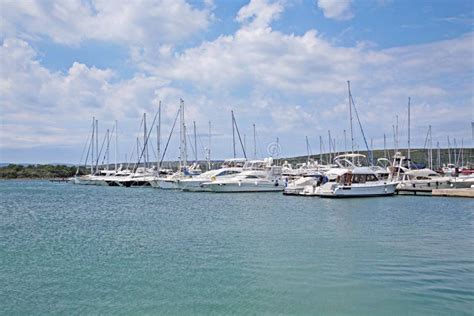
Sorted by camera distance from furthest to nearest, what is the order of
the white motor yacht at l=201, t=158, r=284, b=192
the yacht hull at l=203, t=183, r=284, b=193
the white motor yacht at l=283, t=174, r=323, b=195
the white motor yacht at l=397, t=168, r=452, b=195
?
the white motor yacht at l=201, t=158, r=284, b=192, the yacht hull at l=203, t=183, r=284, b=193, the white motor yacht at l=283, t=174, r=323, b=195, the white motor yacht at l=397, t=168, r=452, b=195

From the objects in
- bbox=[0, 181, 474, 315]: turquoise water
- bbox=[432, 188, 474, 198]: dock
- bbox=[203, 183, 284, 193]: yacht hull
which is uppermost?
bbox=[203, 183, 284, 193]: yacht hull

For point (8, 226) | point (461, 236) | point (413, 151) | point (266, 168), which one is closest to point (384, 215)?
point (461, 236)

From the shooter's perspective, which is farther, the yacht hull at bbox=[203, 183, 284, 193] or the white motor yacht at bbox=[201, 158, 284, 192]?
the white motor yacht at bbox=[201, 158, 284, 192]

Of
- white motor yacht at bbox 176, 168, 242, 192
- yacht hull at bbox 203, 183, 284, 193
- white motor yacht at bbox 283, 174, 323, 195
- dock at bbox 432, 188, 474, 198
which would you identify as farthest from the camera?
white motor yacht at bbox 176, 168, 242, 192

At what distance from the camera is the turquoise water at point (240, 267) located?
543 inches

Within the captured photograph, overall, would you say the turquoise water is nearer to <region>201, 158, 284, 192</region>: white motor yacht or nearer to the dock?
the dock

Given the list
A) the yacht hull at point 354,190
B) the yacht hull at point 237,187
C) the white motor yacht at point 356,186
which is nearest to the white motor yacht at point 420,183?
the white motor yacht at point 356,186

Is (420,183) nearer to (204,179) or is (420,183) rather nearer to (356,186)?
(356,186)

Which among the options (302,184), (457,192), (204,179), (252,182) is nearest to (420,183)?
(457,192)

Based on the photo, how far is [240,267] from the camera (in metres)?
18.2

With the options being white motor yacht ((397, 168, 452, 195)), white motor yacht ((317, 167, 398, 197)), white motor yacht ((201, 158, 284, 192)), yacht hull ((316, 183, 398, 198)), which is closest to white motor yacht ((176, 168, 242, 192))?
white motor yacht ((201, 158, 284, 192))

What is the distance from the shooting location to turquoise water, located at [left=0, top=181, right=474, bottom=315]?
13797mm

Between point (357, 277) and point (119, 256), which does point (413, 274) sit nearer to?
point (357, 277)

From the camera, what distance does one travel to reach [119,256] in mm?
20781
